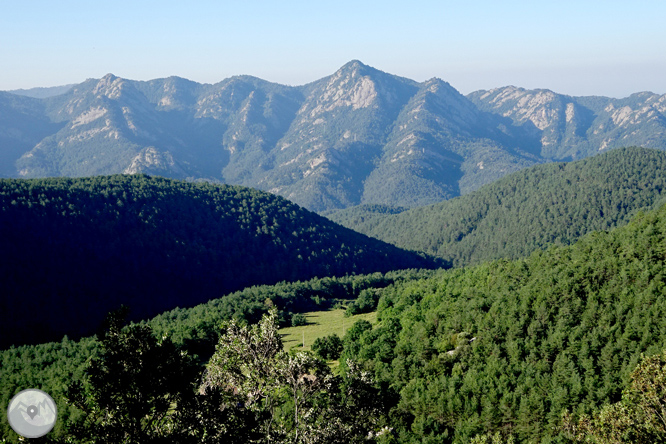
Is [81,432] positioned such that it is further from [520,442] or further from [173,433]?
[520,442]

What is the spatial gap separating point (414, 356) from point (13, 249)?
153 metres

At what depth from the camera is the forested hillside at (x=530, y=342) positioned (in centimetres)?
6397

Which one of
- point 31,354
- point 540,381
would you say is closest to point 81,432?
point 540,381

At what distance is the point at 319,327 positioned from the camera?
422ft
